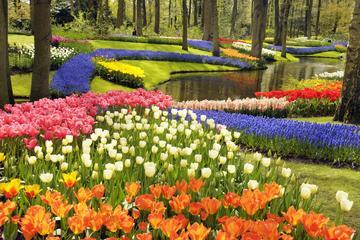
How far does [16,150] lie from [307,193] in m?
4.32

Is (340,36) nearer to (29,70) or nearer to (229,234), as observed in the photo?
(29,70)

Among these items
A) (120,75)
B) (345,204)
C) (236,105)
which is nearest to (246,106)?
(236,105)

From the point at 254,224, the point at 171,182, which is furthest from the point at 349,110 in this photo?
the point at 254,224

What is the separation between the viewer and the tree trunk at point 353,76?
10922 millimetres

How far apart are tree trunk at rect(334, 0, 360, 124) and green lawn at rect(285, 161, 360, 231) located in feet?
12.1

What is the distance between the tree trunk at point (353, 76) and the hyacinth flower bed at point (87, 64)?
8.33 meters

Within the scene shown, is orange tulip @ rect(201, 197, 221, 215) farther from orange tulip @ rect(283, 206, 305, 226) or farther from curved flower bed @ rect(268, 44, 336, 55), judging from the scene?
curved flower bed @ rect(268, 44, 336, 55)

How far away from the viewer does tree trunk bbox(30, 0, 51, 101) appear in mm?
10531

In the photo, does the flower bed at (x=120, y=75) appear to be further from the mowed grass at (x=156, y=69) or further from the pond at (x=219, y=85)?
the pond at (x=219, y=85)

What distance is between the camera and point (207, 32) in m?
44.8

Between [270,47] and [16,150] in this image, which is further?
[270,47]

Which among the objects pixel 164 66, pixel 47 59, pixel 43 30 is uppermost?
pixel 43 30

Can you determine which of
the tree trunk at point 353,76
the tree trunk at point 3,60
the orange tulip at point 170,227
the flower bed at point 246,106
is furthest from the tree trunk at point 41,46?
the orange tulip at point 170,227

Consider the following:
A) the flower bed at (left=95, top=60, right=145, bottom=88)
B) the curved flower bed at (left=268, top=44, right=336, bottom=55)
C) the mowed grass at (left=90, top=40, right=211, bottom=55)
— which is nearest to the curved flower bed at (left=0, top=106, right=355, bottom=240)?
the flower bed at (left=95, top=60, right=145, bottom=88)
